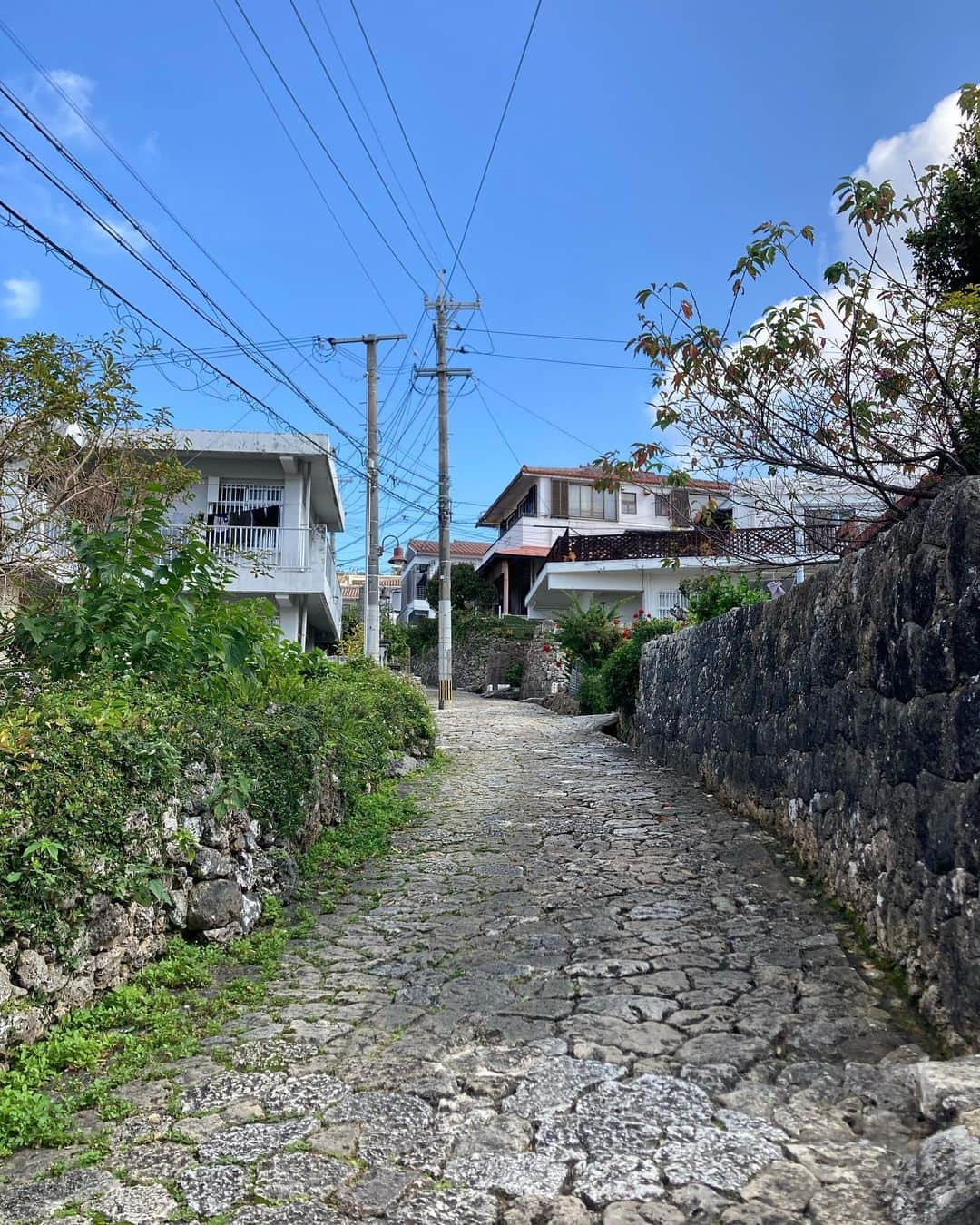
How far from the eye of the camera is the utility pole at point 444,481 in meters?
23.4

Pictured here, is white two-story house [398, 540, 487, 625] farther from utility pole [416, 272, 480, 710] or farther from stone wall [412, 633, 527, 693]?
utility pole [416, 272, 480, 710]

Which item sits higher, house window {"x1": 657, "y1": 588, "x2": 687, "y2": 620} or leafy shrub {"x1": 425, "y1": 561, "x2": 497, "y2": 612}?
leafy shrub {"x1": 425, "y1": 561, "x2": 497, "y2": 612}

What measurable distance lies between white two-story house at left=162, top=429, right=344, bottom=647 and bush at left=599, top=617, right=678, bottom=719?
6.37 meters

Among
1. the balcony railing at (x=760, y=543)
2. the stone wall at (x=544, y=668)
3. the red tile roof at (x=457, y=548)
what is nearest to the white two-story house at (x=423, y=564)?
the red tile roof at (x=457, y=548)

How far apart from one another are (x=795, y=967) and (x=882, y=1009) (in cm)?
65

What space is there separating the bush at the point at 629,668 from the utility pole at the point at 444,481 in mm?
7177

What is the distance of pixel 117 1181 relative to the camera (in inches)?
115

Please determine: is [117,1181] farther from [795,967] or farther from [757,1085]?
[795,967]

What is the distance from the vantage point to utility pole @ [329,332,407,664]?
715 inches

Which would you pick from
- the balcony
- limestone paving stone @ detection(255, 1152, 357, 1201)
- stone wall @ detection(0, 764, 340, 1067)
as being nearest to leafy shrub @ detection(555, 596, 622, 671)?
the balcony

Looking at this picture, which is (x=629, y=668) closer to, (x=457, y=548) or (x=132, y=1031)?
(x=132, y=1031)

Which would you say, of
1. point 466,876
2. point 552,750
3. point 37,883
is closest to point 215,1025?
point 37,883

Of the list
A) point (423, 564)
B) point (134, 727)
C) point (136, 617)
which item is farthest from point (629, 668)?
point (423, 564)

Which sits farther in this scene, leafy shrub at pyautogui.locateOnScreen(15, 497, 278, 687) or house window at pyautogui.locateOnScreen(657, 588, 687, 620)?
house window at pyautogui.locateOnScreen(657, 588, 687, 620)
